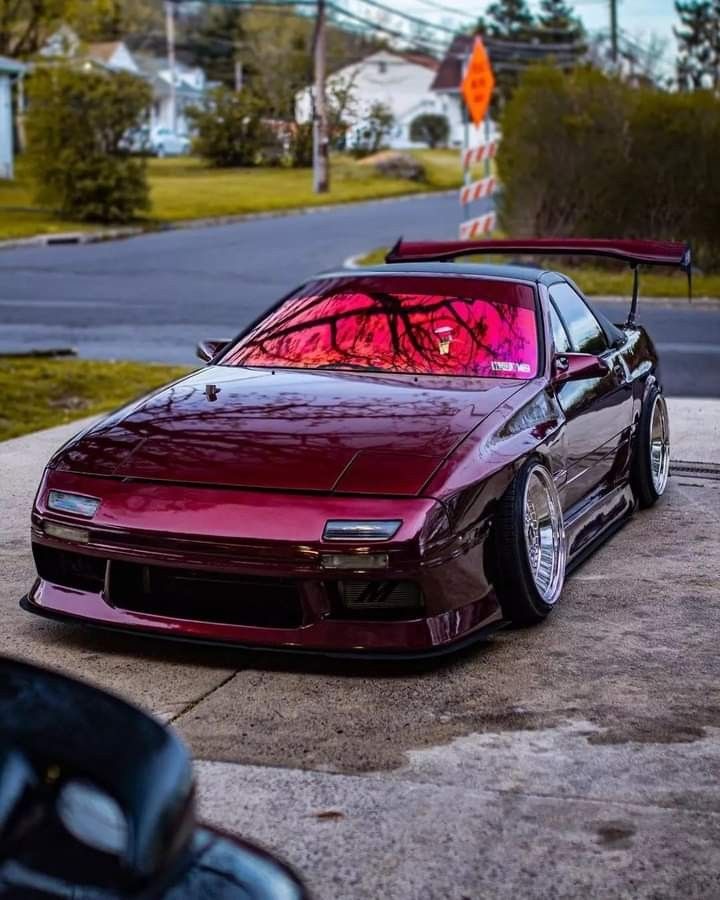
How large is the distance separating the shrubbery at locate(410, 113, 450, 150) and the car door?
208 ft

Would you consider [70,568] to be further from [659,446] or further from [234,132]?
[234,132]

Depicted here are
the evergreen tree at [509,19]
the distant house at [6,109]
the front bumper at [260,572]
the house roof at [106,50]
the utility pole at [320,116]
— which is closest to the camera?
the front bumper at [260,572]

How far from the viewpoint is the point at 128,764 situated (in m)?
2.07

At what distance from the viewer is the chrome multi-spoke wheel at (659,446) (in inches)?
313

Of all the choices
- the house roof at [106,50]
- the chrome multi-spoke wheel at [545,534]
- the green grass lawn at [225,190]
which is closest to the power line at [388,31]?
the green grass lawn at [225,190]

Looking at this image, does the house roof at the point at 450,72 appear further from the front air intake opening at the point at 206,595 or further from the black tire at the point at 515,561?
the front air intake opening at the point at 206,595

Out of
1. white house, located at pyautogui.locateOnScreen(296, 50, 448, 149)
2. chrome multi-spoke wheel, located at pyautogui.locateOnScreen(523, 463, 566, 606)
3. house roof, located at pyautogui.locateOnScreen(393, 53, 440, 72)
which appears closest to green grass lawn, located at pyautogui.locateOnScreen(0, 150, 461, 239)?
white house, located at pyautogui.locateOnScreen(296, 50, 448, 149)

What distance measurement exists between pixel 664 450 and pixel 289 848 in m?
4.95

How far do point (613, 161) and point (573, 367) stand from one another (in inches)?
744

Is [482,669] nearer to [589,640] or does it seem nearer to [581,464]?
[589,640]

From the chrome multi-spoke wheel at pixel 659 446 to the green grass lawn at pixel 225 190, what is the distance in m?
23.1

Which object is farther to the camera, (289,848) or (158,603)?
(158,603)

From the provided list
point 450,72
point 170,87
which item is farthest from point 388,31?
point 170,87

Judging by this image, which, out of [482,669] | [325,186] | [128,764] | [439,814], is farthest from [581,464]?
[325,186]
